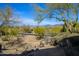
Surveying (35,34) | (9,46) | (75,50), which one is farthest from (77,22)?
(9,46)

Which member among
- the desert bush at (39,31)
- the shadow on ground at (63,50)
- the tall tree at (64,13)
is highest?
the tall tree at (64,13)

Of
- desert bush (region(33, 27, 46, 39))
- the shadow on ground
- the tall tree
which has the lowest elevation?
the shadow on ground

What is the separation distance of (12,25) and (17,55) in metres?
0.27

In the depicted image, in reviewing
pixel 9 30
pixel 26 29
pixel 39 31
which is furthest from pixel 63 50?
pixel 9 30

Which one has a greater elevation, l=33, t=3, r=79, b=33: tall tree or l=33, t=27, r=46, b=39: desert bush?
l=33, t=3, r=79, b=33: tall tree

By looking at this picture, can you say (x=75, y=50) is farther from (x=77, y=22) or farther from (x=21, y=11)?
(x=21, y=11)

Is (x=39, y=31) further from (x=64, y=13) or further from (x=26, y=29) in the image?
(x=64, y=13)

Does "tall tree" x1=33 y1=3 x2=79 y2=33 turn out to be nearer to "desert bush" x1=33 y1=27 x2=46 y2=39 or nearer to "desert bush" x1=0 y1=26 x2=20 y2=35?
"desert bush" x1=33 y1=27 x2=46 y2=39

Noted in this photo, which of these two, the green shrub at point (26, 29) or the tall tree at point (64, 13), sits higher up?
the tall tree at point (64, 13)

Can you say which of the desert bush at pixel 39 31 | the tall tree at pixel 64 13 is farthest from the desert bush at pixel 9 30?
the tall tree at pixel 64 13

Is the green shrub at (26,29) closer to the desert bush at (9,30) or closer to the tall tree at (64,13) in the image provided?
the desert bush at (9,30)

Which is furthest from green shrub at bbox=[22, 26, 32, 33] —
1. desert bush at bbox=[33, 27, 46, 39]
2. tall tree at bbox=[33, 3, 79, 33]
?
tall tree at bbox=[33, 3, 79, 33]

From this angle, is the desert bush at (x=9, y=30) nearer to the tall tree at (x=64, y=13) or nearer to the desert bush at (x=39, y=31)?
the desert bush at (x=39, y=31)

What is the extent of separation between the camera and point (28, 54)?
168cm
